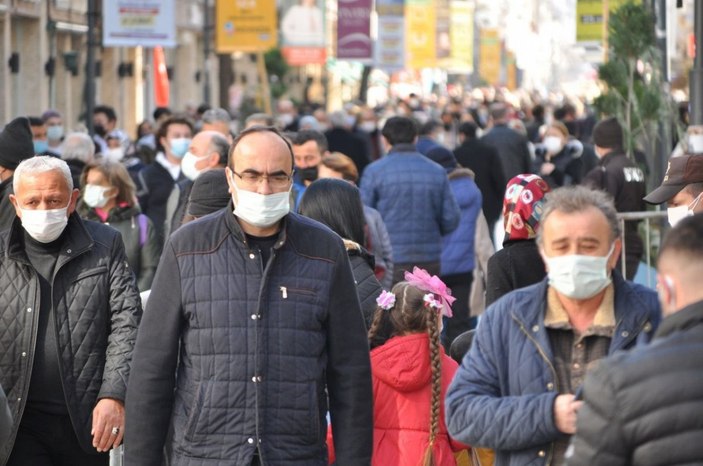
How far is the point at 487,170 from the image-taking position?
53.1 ft

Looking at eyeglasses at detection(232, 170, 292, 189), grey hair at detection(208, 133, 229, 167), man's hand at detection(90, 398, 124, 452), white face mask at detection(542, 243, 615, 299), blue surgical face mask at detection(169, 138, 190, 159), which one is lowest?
man's hand at detection(90, 398, 124, 452)

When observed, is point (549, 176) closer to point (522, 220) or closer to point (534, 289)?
point (522, 220)

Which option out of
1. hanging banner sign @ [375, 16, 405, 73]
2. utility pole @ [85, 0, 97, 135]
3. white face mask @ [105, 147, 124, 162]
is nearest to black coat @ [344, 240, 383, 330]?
white face mask @ [105, 147, 124, 162]

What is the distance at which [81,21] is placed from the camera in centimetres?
3481

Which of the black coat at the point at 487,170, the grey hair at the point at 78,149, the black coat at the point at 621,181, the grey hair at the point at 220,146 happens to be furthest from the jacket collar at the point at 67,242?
the black coat at the point at 487,170

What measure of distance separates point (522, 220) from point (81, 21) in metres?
28.9

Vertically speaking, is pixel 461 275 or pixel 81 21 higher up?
pixel 81 21

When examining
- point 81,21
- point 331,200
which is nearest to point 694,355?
point 331,200

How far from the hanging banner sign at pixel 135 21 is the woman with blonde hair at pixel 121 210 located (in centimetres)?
1229

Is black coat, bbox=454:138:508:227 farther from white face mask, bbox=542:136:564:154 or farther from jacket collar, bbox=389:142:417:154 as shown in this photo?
jacket collar, bbox=389:142:417:154

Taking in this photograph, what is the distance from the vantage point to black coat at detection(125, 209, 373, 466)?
17.7ft

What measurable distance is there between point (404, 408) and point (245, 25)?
26.8 meters

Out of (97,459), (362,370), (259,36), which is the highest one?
(259,36)

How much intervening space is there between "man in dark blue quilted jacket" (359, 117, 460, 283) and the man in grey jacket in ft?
17.5
